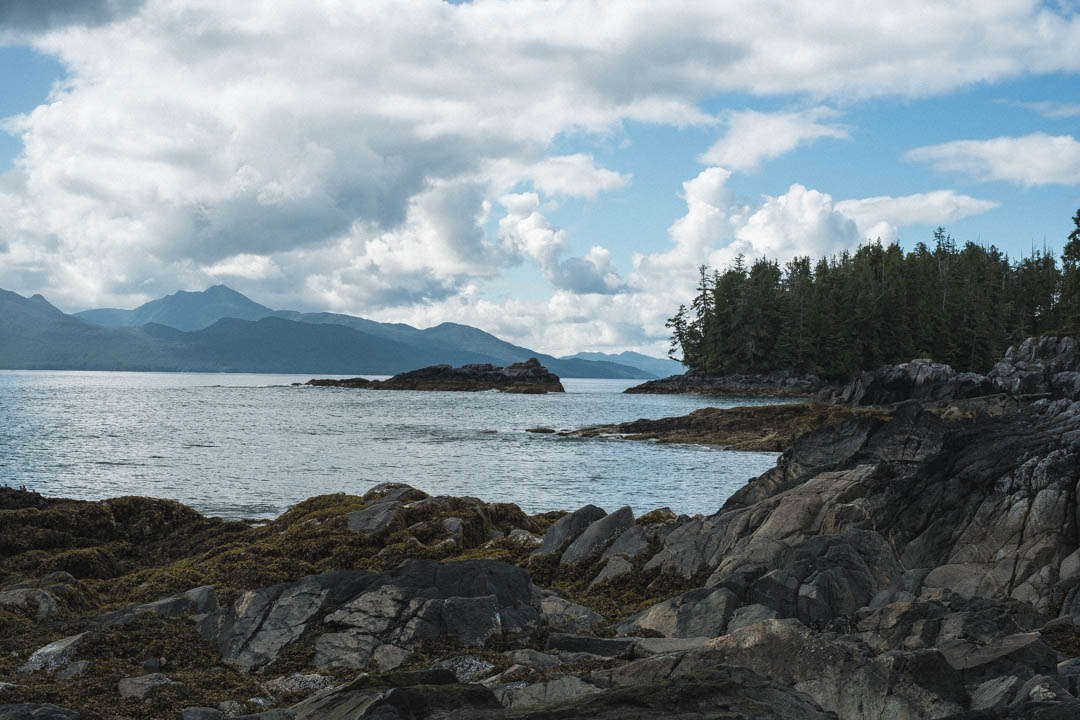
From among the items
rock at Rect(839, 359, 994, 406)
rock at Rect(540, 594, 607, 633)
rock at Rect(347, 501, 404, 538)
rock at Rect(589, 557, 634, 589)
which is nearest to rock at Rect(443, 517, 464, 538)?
rock at Rect(347, 501, 404, 538)

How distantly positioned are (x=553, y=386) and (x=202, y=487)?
11345 cm

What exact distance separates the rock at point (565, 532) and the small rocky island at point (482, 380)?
119 metres

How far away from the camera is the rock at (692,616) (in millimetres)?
10820

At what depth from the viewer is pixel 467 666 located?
932 centimetres

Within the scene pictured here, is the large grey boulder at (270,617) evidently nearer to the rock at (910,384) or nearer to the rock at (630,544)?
the rock at (630,544)

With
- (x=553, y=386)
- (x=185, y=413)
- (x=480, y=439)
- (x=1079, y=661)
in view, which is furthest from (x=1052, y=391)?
(x=553, y=386)

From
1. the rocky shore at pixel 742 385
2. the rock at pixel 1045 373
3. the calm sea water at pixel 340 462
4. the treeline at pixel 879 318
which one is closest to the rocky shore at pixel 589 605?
the calm sea water at pixel 340 462

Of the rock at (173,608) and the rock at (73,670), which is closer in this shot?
the rock at (73,670)

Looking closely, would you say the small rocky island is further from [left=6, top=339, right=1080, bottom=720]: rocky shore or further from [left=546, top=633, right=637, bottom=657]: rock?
[left=546, top=633, right=637, bottom=657]: rock

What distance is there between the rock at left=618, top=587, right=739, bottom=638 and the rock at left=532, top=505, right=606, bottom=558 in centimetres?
591

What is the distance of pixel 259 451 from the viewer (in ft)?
159

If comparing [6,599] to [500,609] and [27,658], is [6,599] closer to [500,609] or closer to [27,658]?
[27,658]

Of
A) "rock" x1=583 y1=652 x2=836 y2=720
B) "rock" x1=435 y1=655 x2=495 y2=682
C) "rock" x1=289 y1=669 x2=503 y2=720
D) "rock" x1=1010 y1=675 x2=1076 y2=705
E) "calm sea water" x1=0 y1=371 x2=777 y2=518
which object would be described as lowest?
"calm sea water" x1=0 y1=371 x2=777 y2=518

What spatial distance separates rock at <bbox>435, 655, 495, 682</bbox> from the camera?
9008 millimetres
